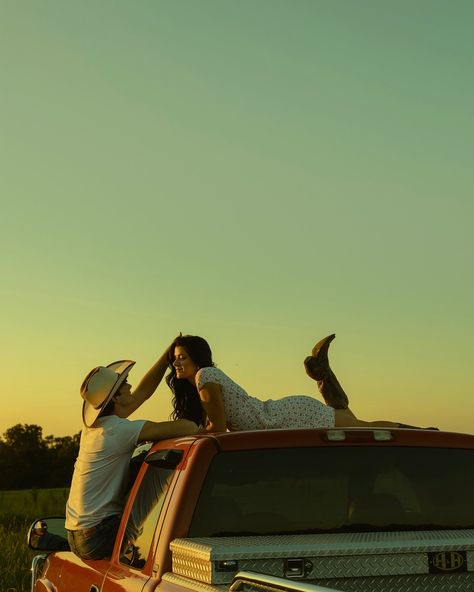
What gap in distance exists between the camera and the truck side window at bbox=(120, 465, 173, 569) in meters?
6.60

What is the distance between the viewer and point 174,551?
6.13 meters

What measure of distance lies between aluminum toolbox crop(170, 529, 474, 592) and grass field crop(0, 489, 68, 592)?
800 centimetres

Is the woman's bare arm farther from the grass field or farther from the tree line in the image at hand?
the tree line

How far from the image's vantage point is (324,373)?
10.7 m

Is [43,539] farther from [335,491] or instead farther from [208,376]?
[335,491]

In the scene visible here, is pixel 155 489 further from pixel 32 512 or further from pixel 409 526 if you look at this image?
pixel 32 512

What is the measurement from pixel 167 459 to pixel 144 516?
1.19ft

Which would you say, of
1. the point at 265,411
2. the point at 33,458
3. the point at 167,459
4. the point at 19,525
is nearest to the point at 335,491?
the point at 167,459

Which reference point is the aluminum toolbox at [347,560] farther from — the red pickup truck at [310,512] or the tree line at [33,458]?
the tree line at [33,458]

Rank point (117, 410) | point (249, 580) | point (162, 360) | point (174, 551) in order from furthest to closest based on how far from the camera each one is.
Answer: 1. point (162, 360)
2. point (117, 410)
3. point (174, 551)
4. point (249, 580)

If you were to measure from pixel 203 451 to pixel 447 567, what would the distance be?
129 centimetres

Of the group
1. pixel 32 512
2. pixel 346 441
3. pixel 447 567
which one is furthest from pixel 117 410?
pixel 32 512

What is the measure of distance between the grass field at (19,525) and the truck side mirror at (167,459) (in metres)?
7.05

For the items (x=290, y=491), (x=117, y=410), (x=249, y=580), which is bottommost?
(x=249, y=580)
